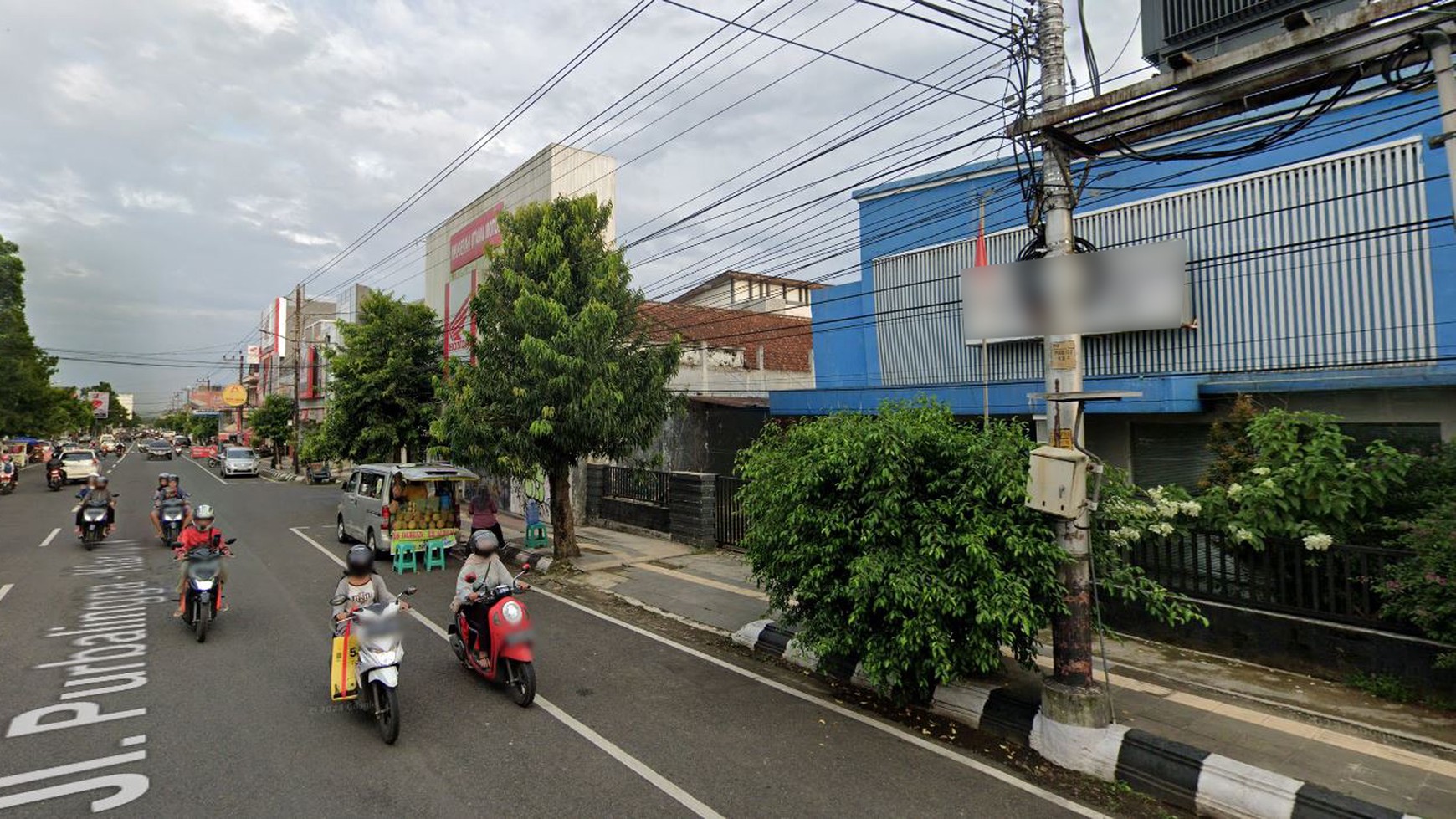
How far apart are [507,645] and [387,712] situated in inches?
41.7

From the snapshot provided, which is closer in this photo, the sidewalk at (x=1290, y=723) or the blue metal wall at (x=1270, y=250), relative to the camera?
the sidewalk at (x=1290, y=723)

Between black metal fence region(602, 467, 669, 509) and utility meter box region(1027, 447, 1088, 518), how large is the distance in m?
11.0

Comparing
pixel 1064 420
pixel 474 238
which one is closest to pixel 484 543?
pixel 1064 420

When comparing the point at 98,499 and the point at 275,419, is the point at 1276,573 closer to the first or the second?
the point at 98,499

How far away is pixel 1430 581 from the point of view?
575cm

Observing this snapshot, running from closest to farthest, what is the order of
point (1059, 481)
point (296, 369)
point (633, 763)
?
point (633, 763), point (1059, 481), point (296, 369)

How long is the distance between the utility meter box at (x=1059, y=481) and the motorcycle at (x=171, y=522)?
1591cm

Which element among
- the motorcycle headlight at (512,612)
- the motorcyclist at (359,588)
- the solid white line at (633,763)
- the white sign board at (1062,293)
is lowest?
the solid white line at (633,763)

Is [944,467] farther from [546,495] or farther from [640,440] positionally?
[546,495]

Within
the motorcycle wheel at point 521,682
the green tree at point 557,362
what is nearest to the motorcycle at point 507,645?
the motorcycle wheel at point 521,682

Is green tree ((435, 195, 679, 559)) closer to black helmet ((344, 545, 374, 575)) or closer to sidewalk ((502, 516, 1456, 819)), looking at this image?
sidewalk ((502, 516, 1456, 819))

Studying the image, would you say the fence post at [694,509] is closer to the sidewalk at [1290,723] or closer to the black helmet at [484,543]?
the sidewalk at [1290,723]

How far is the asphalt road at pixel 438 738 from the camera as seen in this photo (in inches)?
176

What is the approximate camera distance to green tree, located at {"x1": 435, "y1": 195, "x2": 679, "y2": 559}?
11.3 metres
